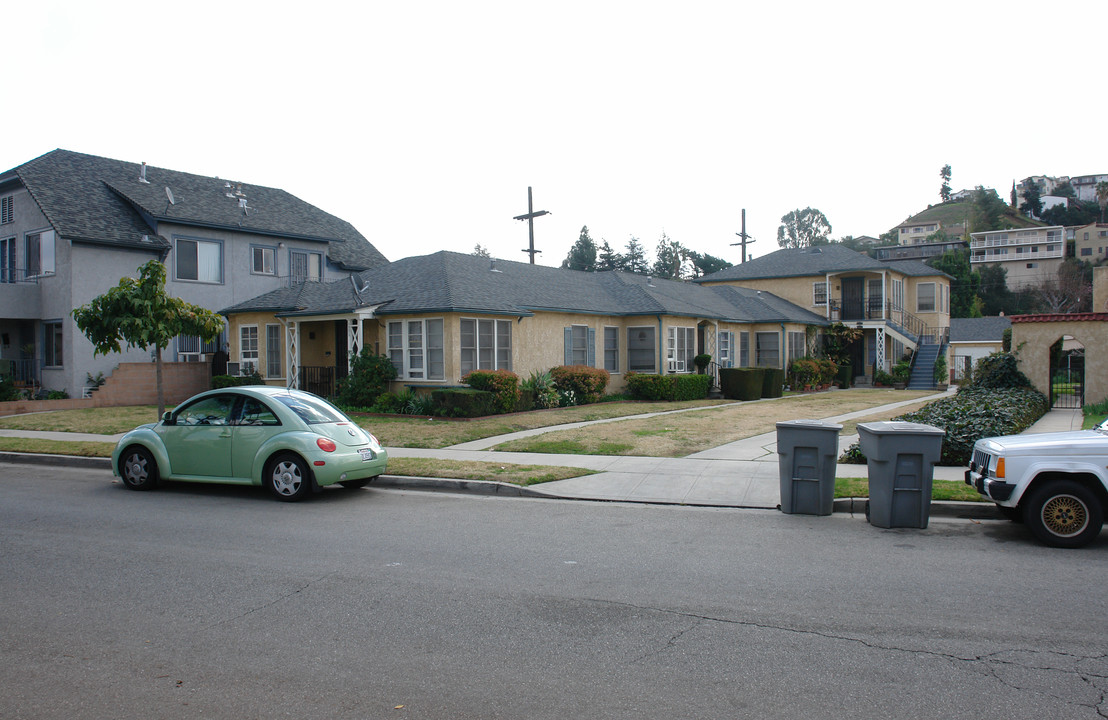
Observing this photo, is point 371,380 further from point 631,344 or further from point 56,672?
point 56,672

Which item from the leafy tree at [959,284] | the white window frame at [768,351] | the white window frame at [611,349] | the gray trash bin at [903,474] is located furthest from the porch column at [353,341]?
the leafy tree at [959,284]

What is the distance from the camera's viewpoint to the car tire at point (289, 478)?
1008cm

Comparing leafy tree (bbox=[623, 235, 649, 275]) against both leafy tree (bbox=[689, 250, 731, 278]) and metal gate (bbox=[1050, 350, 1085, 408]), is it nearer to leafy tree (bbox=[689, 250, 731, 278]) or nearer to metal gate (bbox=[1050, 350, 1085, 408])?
leafy tree (bbox=[689, 250, 731, 278])

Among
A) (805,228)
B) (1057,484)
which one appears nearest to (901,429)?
(1057,484)

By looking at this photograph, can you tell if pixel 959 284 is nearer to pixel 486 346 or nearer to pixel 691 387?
pixel 691 387

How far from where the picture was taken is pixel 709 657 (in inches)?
186

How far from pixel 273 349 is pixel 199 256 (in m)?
5.68

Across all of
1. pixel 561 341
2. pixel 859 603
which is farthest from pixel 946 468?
pixel 561 341

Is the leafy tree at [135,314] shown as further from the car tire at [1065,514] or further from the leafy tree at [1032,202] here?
the leafy tree at [1032,202]

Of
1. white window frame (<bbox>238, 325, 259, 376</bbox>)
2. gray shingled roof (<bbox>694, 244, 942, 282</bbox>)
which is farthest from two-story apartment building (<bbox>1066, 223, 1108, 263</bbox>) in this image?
white window frame (<bbox>238, 325, 259, 376</bbox>)

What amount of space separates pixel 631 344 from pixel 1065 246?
9314 centimetres

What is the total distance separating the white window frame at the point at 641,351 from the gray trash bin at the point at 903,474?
18.1 meters

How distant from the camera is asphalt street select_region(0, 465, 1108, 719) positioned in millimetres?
4199

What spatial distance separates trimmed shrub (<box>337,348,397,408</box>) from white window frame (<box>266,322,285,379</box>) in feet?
13.9
